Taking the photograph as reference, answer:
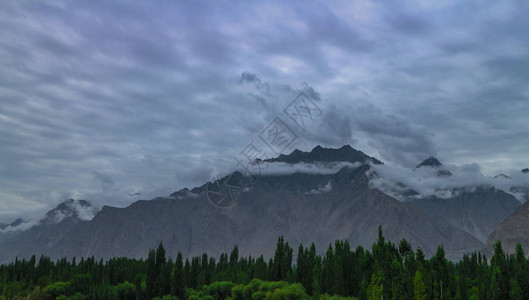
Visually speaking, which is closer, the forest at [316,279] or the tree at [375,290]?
the forest at [316,279]

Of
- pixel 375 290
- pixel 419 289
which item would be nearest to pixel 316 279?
pixel 375 290

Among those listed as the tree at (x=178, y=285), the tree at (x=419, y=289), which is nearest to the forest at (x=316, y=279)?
the tree at (x=178, y=285)

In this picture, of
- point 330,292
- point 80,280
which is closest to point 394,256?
point 330,292

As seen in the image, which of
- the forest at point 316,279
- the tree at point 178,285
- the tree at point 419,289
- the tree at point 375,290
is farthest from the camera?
the tree at point 178,285

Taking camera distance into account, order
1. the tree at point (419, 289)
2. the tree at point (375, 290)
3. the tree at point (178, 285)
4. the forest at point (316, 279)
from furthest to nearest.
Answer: the tree at point (178, 285) → the tree at point (375, 290) → the forest at point (316, 279) → the tree at point (419, 289)

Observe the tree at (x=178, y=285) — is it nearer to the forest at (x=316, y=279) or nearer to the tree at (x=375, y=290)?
the forest at (x=316, y=279)

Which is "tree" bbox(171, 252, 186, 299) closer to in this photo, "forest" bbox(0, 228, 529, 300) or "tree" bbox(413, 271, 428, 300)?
"forest" bbox(0, 228, 529, 300)

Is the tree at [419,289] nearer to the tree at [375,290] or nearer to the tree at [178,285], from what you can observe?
the tree at [375,290]

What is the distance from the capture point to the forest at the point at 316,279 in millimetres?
95625

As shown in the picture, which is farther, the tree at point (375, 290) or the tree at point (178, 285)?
the tree at point (178, 285)

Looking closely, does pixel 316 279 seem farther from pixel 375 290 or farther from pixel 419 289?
pixel 419 289

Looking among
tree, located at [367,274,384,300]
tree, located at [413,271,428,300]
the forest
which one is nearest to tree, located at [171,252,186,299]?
the forest

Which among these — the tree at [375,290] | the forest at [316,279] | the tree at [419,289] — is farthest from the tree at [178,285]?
the tree at [419,289]

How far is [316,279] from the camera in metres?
126
